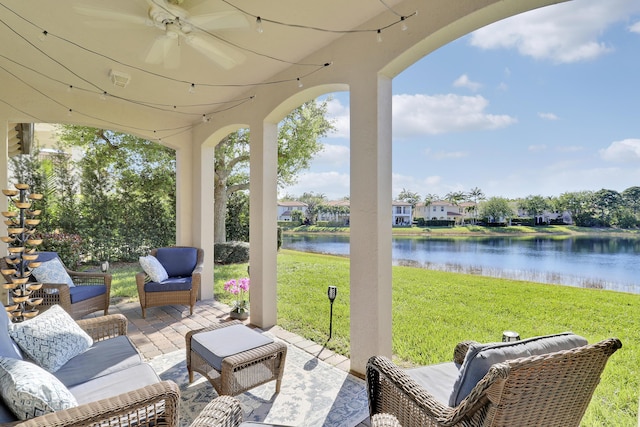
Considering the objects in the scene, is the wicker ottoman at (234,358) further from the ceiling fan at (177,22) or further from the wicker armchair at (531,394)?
the ceiling fan at (177,22)

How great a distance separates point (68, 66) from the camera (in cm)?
370

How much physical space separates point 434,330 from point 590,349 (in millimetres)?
3131

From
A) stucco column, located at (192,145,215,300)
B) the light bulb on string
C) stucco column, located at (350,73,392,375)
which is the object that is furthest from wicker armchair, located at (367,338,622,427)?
stucco column, located at (192,145,215,300)

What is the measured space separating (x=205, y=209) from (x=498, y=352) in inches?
198

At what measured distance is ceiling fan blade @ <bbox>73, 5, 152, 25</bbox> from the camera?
2566 mm

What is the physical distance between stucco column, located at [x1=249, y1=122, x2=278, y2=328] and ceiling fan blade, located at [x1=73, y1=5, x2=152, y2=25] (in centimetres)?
171

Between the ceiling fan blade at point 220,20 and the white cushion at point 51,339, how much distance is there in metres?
2.41

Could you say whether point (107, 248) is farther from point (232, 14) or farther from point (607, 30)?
point (607, 30)

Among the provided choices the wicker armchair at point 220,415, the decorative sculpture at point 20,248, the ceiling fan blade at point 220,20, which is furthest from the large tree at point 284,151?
the wicker armchair at point 220,415

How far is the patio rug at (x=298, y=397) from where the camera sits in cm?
229

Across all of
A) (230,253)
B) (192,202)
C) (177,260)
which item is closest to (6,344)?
(177,260)

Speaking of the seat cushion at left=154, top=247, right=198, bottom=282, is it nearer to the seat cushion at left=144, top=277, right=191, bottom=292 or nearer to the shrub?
the seat cushion at left=144, top=277, right=191, bottom=292

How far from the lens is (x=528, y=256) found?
239 inches

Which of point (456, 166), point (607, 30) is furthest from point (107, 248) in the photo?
point (607, 30)
